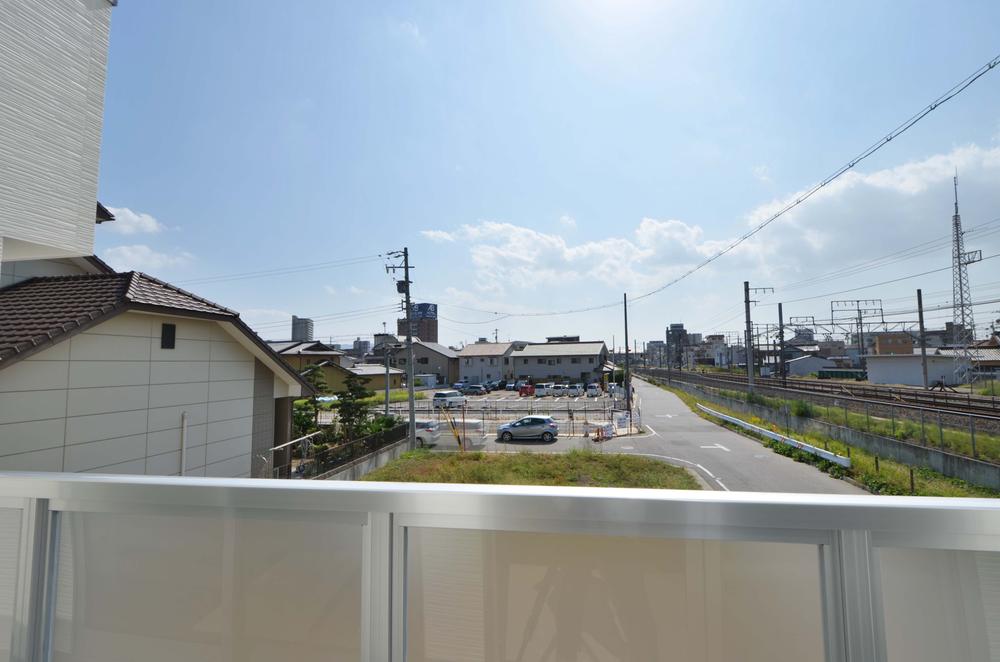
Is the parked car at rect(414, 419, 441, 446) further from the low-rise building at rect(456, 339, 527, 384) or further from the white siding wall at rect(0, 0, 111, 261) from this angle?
the low-rise building at rect(456, 339, 527, 384)

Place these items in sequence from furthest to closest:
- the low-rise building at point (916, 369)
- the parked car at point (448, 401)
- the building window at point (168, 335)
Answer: the parked car at point (448, 401) < the low-rise building at point (916, 369) < the building window at point (168, 335)

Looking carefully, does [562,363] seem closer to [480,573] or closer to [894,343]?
[894,343]

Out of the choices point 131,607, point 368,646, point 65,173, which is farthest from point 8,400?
point 368,646

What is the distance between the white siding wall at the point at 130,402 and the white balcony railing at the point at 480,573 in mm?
3338

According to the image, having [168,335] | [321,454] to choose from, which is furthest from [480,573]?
[321,454]

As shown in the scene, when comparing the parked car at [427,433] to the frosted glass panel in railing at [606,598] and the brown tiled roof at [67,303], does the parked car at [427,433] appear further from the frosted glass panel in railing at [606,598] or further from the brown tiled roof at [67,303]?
the frosted glass panel in railing at [606,598]

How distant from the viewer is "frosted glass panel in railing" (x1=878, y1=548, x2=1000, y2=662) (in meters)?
0.57

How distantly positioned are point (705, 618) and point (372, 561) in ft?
1.76

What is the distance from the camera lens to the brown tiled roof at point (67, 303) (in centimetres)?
312

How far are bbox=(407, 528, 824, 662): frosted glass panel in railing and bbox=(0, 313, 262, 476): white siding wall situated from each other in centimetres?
413

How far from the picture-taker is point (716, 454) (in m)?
9.21

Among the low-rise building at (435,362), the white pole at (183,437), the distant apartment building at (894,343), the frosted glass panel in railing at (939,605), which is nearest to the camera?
the frosted glass panel in railing at (939,605)

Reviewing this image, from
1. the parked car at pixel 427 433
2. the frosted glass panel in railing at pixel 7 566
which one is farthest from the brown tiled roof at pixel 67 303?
the parked car at pixel 427 433

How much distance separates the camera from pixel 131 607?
85 centimetres
